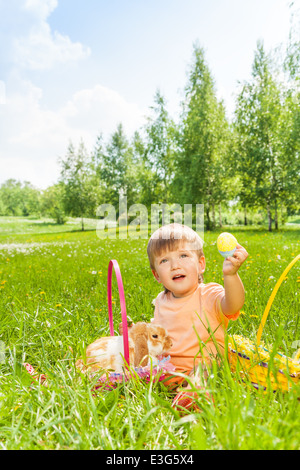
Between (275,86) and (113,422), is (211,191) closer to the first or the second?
(275,86)

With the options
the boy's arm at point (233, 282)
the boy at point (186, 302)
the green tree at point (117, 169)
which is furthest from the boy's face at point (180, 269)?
the green tree at point (117, 169)

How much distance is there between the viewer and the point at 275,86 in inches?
759

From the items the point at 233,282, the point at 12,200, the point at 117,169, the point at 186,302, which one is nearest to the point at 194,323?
the point at 186,302

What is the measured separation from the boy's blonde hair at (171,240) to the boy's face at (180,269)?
0.09ft

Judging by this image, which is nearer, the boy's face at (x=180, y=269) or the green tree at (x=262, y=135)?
the boy's face at (x=180, y=269)

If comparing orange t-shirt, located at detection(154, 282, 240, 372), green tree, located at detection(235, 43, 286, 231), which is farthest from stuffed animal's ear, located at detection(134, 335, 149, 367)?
green tree, located at detection(235, 43, 286, 231)

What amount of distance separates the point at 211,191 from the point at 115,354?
65.7 ft

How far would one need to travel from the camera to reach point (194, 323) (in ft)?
6.77

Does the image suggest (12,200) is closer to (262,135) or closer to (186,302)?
(262,135)

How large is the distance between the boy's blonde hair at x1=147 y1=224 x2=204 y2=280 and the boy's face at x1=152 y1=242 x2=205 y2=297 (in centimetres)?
3

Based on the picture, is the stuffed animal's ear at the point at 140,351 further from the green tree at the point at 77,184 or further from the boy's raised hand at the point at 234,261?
the green tree at the point at 77,184

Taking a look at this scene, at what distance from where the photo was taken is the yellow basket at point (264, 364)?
1.58 meters

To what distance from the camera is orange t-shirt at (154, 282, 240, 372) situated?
204cm

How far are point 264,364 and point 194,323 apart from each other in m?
0.50
